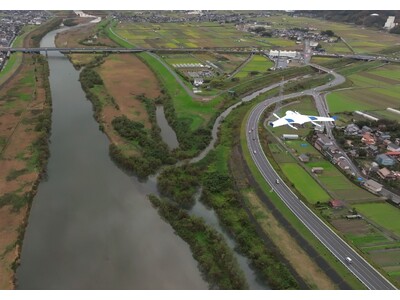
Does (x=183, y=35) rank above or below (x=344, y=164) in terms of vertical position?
below

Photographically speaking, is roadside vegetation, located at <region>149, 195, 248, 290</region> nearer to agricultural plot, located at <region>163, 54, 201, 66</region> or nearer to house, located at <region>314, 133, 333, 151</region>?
house, located at <region>314, 133, 333, 151</region>

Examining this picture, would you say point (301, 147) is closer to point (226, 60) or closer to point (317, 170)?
point (317, 170)

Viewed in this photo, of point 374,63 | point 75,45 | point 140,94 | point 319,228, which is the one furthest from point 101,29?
point 319,228

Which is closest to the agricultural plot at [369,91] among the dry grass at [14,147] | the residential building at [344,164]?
the residential building at [344,164]

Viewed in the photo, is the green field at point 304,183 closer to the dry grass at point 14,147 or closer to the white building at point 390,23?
the dry grass at point 14,147

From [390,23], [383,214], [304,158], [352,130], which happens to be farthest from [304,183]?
[390,23]
